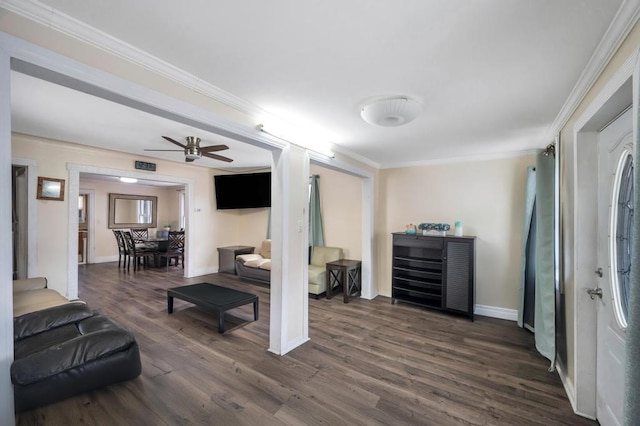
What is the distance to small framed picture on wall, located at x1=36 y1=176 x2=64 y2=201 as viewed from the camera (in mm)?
3901

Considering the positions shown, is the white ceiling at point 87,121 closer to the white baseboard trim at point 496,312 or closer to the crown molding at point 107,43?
the crown molding at point 107,43

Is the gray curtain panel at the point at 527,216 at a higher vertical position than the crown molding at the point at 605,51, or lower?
lower

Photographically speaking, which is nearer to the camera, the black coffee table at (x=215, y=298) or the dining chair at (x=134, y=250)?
the black coffee table at (x=215, y=298)

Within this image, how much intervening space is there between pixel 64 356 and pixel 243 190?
4.48 meters

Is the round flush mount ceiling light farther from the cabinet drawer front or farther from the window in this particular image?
the cabinet drawer front

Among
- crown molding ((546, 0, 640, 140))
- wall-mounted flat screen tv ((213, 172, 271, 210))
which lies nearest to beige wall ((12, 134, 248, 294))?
wall-mounted flat screen tv ((213, 172, 271, 210))

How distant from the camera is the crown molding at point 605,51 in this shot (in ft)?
4.01

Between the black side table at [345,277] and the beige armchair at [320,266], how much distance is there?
0.46ft

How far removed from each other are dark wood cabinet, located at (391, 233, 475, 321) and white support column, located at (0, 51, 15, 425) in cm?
408

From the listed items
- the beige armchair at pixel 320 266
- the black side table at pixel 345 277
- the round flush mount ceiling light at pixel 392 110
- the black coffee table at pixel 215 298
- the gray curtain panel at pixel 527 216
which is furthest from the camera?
the beige armchair at pixel 320 266

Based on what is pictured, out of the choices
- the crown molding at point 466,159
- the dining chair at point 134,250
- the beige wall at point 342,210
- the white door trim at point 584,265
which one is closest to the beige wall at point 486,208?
the crown molding at point 466,159

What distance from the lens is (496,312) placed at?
389cm

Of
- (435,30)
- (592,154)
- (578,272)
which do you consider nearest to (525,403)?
(578,272)

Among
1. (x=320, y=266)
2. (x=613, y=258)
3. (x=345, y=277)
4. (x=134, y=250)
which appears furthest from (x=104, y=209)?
(x=613, y=258)
